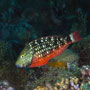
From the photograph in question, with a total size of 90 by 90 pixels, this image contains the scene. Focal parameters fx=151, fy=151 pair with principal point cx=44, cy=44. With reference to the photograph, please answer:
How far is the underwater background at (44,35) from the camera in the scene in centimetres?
388

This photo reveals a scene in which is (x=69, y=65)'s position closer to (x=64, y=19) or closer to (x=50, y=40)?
(x=50, y=40)

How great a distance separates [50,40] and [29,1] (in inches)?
321

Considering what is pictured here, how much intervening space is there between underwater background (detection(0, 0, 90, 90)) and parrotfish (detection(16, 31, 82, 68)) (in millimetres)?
316

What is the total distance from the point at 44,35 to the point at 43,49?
12.3ft

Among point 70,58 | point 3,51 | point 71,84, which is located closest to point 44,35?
point 70,58

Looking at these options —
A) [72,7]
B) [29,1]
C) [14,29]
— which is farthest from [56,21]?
[29,1]

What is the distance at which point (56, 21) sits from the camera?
851cm

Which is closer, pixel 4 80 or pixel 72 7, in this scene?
pixel 4 80

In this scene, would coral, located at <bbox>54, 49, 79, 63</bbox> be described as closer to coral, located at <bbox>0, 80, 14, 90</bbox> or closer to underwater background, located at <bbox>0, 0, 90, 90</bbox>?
underwater background, located at <bbox>0, 0, 90, 90</bbox>

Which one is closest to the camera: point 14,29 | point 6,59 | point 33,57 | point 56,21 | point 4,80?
point 33,57

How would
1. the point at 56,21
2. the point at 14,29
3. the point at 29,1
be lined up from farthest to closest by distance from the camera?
the point at 29,1 < the point at 56,21 < the point at 14,29

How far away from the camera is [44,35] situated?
736 centimetres

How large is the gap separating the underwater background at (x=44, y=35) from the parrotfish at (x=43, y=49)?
316 mm

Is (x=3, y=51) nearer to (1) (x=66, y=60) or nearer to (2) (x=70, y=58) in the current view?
(1) (x=66, y=60)
